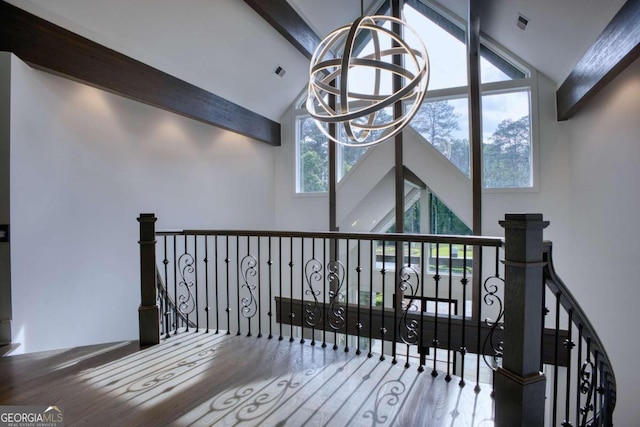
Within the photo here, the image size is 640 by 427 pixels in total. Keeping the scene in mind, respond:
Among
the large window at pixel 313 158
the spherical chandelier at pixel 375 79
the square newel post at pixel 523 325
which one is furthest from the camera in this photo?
the large window at pixel 313 158

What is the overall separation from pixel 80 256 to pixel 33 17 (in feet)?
7.28

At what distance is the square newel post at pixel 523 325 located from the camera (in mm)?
1430

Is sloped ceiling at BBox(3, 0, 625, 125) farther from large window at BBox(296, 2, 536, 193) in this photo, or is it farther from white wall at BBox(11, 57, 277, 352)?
white wall at BBox(11, 57, 277, 352)

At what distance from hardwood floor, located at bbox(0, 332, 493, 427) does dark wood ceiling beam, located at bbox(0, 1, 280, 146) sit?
253 centimetres

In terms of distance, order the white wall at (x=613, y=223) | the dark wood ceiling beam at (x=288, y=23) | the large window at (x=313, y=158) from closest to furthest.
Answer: the white wall at (x=613, y=223)
the dark wood ceiling beam at (x=288, y=23)
the large window at (x=313, y=158)

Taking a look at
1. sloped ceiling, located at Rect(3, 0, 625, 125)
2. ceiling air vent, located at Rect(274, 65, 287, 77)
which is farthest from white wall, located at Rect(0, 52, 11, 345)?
ceiling air vent, located at Rect(274, 65, 287, 77)

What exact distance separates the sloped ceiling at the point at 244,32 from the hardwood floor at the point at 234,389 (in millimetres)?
2993

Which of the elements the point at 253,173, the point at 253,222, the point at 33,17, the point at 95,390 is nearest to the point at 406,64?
the point at 253,173

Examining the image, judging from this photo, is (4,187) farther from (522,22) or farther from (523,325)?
(522,22)

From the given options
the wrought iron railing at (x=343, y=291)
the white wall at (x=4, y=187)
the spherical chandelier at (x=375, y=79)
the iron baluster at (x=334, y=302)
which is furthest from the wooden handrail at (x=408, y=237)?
the white wall at (x=4, y=187)

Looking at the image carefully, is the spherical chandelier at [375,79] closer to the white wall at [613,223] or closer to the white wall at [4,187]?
the white wall at [613,223]

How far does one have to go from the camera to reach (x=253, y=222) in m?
6.19

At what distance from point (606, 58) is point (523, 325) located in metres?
2.98

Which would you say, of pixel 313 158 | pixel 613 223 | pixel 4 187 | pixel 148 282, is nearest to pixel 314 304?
pixel 148 282
